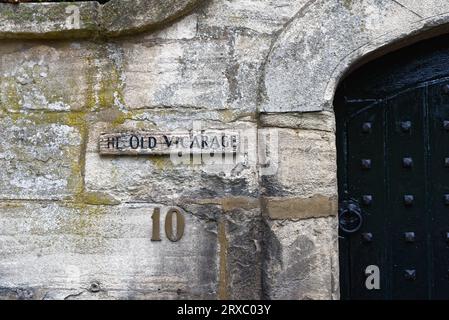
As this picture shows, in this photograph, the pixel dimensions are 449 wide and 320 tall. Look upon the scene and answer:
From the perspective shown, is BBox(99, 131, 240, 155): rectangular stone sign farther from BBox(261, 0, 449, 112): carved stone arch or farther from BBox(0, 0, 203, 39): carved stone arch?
BBox(0, 0, 203, 39): carved stone arch

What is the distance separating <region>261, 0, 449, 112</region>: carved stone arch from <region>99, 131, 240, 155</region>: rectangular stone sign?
20 centimetres

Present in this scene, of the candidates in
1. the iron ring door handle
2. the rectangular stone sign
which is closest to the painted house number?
the rectangular stone sign

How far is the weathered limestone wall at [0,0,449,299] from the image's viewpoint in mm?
2914

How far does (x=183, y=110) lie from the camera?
298 cm

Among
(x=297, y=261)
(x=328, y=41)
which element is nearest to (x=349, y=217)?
(x=297, y=261)

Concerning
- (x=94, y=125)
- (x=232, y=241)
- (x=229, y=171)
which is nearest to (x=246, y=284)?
(x=232, y=241)

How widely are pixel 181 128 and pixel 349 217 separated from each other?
794 millimetres

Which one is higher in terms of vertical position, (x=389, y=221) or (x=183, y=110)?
(x=183, y=110)

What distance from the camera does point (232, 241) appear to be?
9.61 feet

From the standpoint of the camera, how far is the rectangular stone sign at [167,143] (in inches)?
116

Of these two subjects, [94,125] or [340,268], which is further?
[340,268]

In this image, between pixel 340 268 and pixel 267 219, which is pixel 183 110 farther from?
pixel 340 268

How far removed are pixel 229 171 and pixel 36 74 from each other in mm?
852
